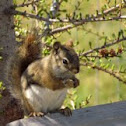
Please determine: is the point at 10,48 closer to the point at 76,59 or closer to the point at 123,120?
the point at 76,59

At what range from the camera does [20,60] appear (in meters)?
2.36

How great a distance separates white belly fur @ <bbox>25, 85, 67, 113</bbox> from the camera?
7.11 ft

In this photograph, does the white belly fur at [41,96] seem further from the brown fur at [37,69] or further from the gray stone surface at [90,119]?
the gray stone surface at [90,119]

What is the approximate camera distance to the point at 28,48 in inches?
91.5

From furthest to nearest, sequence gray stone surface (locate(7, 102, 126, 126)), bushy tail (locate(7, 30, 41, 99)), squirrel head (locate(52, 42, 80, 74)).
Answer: bushy tail (locate(7, 30, 41, 99)) → squirrel head (locate(52, 42, 80, 74)) → gray stone surface (locate(7, 102, 126, 126))

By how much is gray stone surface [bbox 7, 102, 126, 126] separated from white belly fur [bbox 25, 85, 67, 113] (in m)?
0.31

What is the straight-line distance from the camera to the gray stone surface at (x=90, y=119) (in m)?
1.73

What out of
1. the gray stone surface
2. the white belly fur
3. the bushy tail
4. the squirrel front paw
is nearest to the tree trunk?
the bushy tail

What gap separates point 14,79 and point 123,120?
734 mm

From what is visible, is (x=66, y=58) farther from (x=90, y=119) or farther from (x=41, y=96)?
(x=90, y=119)

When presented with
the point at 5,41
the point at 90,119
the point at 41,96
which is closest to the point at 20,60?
the point at 5,41

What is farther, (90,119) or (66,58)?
(66,58)

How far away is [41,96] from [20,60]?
0.88 ft

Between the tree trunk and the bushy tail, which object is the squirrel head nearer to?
the bushy tail
